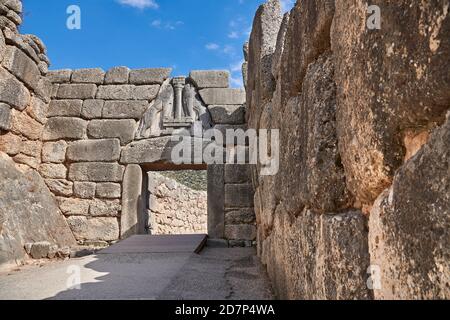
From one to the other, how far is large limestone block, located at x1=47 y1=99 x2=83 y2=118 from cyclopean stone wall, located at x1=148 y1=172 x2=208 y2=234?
→ 266 centimetres

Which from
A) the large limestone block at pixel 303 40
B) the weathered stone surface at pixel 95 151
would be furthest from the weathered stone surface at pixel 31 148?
the large limestone block at pixel 303 40

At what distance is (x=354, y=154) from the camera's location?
1.18 meters

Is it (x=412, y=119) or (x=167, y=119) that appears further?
(x=167, y=119)

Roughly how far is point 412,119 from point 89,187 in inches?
255

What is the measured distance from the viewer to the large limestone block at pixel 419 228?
70cm

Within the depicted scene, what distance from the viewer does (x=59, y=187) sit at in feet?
21.8

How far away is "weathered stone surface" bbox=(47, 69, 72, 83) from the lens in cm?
→ 710

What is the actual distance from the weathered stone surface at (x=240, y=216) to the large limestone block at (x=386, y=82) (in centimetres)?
510

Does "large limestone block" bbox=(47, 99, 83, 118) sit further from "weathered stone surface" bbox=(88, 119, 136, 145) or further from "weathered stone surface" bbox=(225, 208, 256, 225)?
"weathered stone surface" bbox=(225, 208, 256, 225)

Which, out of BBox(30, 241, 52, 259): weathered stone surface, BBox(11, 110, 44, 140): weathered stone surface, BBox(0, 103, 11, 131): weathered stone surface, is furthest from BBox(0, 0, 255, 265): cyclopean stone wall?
BBox(30, 241, 52, 259): weathered stone surface

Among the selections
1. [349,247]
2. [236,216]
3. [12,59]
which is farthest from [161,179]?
[349,247]

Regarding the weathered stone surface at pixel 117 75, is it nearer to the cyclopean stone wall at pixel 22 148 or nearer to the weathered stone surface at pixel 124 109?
the weathered stone surface at pixel 124 109

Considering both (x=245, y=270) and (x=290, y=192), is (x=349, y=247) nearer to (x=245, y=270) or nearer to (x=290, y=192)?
(x=290, y=192)

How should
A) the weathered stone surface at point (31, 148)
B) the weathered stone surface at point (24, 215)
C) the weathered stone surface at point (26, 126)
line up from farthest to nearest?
the weathered stone surface at point (31, 148) → the weathered stone surface at point (26, 126) → the weathered stone surface at point (24, 215)
